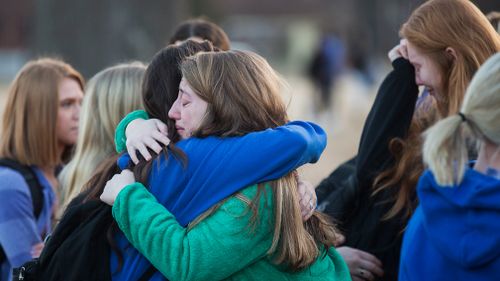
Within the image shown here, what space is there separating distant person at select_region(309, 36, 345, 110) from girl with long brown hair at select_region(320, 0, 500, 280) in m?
13.0

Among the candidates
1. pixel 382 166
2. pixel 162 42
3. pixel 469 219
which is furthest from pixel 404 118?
pixel 162 42

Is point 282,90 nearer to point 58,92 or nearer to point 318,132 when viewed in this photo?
point 318,132

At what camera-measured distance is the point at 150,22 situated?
8.70 m

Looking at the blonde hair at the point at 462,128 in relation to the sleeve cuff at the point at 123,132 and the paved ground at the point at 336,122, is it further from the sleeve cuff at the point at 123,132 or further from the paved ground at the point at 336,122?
the paved ground at the point at 336,122

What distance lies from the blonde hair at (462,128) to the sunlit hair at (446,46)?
853mm

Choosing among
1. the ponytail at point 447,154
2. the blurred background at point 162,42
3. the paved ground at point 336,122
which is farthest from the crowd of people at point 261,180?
the paved ground at point 336,122

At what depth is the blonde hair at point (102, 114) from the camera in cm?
363

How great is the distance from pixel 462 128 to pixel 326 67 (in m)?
14.5

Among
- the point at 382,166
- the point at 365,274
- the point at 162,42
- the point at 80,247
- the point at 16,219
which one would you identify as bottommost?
the point at 162,42

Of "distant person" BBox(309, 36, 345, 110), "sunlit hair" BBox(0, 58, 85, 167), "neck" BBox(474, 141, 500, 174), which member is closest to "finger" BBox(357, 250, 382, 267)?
"neck" BBox(474, 141, 500, 174)

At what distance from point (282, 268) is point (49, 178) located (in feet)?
5.83

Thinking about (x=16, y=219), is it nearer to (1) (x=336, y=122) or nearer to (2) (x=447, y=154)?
(2) (x=447, y=154)

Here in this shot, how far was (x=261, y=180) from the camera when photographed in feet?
8.36

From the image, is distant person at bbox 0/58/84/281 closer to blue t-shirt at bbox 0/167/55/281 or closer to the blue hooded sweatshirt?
blue t-shirt at bbox 0/167/55/281
